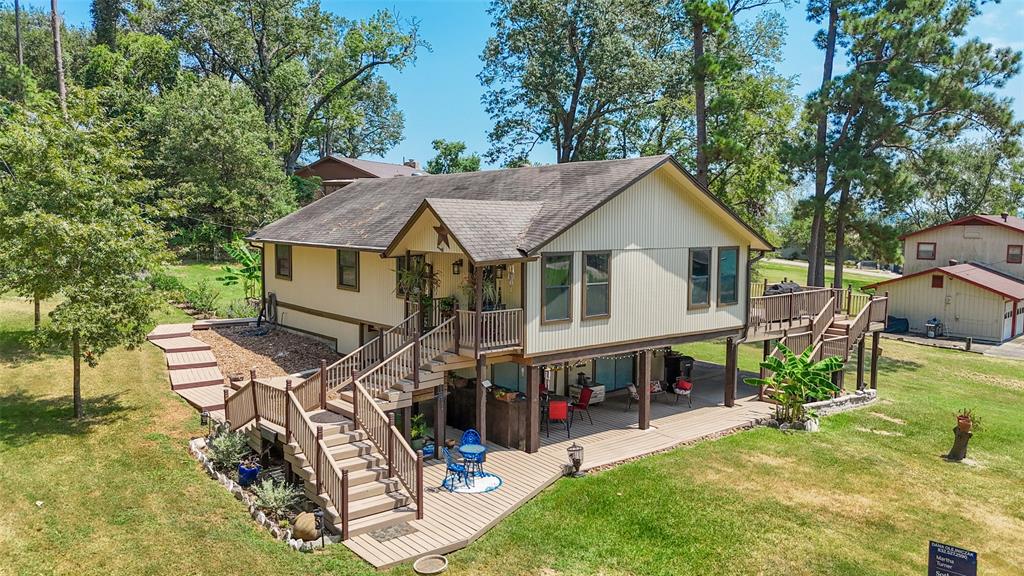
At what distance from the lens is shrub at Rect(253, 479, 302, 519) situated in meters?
11.4

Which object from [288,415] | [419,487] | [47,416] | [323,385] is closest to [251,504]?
[288,415]

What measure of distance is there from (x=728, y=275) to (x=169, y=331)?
57.9 feet

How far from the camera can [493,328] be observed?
46.4 ft

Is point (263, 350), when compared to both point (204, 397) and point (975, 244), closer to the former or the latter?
point (204, 397)

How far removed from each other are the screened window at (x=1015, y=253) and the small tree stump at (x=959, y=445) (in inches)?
1215

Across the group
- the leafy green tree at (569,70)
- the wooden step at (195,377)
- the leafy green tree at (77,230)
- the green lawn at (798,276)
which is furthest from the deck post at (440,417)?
the green lawn at (798,276)

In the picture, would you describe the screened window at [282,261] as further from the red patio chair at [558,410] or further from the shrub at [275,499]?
the shrub at [275,499]

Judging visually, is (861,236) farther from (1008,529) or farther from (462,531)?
(462,531)

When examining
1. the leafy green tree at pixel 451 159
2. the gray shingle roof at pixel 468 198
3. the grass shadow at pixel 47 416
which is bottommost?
the grass shadow at pixel 47 416

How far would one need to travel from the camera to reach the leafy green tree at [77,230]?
1325 centimetres

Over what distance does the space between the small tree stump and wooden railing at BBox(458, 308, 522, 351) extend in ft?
35.2

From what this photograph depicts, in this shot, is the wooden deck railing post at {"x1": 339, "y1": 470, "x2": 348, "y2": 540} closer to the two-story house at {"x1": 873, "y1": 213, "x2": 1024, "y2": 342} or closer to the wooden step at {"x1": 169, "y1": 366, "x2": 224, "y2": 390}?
the wooden step at {"x1": 169, "y1": 366, "x2": 224, "y2": 390}

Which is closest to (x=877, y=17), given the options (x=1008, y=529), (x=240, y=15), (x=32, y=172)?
(x=1008, y=529)

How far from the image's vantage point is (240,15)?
153ft
